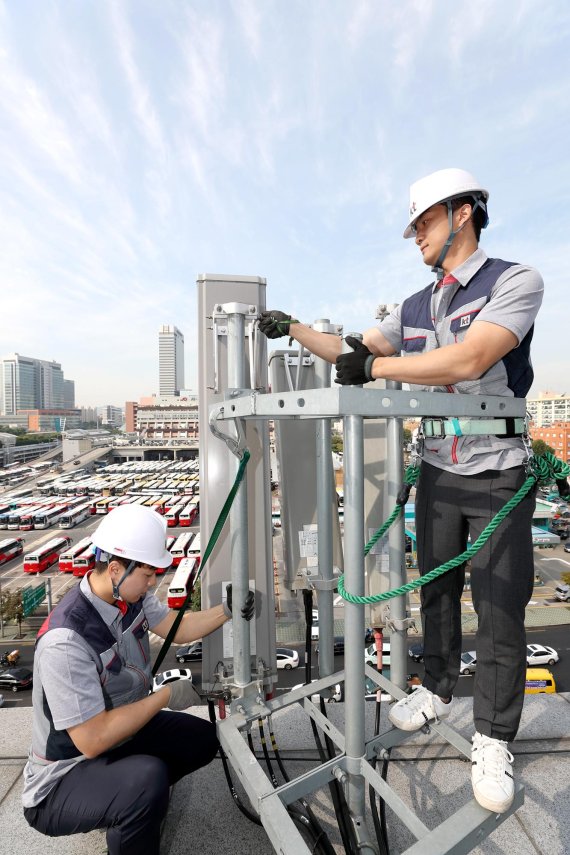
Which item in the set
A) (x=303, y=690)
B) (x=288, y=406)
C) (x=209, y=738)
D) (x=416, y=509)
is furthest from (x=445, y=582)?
(x=209, y=738)

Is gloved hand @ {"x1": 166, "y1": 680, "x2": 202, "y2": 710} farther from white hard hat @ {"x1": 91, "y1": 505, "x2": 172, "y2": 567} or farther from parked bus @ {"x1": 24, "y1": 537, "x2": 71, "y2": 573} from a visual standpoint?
parked bus @ {"x1": 24, "y1": 537, "x2": 71, "y2": 573}

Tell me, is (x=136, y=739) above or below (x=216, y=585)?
below

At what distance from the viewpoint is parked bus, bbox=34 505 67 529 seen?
30625 millimetres

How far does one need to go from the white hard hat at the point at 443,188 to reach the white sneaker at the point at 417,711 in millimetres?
1896

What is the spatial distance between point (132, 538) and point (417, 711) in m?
1.32

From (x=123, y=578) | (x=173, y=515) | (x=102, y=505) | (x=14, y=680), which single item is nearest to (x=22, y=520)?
(x=102, y=505)

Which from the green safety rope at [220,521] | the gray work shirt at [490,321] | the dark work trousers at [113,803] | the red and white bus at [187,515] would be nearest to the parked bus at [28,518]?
the red and white bus at [187,515]

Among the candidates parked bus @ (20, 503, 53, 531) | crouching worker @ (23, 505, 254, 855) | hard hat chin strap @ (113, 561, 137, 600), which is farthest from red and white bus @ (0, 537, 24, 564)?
hard hat chin strap @ (113, 561, 137, 600)

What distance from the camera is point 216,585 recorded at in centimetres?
245

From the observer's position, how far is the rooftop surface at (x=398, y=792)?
65.5 inches

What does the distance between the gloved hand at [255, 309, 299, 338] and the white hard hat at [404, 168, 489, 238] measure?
2.32 feet

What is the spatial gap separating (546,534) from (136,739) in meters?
27.7

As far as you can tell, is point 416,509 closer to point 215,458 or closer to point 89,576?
point 215,458

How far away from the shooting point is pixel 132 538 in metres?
1.80
